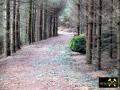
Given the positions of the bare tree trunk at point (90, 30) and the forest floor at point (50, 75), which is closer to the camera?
the forest floor at point (50, 75)

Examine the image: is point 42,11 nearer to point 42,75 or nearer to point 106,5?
point 106,5

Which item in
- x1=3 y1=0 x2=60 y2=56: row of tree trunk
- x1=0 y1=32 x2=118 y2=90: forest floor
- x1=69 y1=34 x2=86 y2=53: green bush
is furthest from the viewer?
x1=3 y1=0 x2=60 y2=56: row of tree trunk

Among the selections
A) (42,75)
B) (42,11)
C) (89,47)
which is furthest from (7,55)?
(42,11)

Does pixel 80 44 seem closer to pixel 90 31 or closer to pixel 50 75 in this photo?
pixel 90 31

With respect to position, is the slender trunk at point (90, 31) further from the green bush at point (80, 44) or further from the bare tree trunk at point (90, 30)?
the green bush at point (80, 44)

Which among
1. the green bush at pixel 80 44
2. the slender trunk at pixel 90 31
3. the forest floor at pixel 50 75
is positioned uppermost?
the slender trunk at pixel 90 31

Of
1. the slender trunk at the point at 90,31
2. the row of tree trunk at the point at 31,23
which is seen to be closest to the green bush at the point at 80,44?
the row of tree trunk at the point at 31,23

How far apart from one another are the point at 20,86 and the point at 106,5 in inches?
363

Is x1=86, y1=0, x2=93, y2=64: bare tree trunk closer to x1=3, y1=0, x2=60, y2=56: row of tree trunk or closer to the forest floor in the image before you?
the forest floor

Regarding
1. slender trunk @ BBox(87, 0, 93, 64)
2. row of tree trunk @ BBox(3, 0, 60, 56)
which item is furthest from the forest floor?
row of tree trunk @ BBox(3, 0, 60, 56)

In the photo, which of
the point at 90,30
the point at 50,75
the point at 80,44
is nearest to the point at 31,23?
the point at 80,44

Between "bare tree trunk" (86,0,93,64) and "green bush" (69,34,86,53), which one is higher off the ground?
"bare tree trunk" (86,0,93,64)

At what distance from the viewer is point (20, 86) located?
14.1 m

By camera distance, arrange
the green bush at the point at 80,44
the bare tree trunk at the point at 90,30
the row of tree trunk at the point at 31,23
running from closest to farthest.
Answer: the bare tree trunk at the point at 90,30 → the green bush at the point at 80,44 → the row of tree trunk at the point at 31,23
